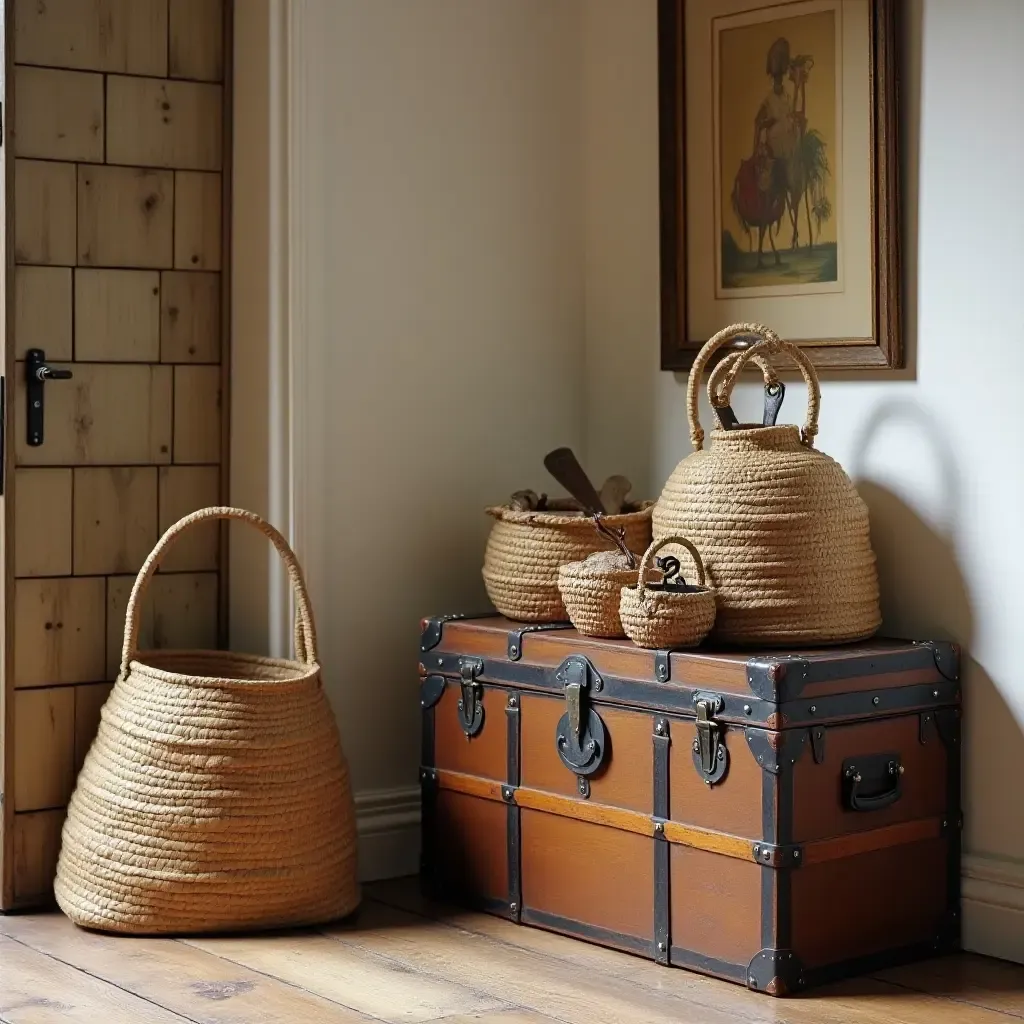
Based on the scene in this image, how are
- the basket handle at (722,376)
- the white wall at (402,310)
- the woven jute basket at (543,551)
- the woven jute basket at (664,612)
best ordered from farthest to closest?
the white wall at (402,310) → the woven jute basket at (543,551) → the basket handle at (722,376) → the woven jute basket at (664,612)

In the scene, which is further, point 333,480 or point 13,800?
point 333,480

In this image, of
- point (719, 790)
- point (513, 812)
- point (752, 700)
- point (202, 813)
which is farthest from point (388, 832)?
point (752, 700)

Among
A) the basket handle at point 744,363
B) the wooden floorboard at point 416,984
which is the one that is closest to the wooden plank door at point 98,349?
the wooden floorboard at point 416,984

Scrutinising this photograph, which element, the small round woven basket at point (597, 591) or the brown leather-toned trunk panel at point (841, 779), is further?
the small round woven basket at point (597, 591)

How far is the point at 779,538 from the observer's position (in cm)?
271

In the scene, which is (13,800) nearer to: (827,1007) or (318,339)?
(318,339)

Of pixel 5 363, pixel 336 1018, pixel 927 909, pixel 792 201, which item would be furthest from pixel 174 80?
pixel 927 909

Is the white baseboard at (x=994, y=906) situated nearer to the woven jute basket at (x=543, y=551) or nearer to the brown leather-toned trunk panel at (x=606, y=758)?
the brown leather-toned trunk panel at (x=606, y=758)

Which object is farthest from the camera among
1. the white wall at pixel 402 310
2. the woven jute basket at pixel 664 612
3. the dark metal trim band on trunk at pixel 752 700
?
the white wall at pixel 402 310

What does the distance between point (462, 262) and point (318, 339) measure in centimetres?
38

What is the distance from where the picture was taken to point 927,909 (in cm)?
275

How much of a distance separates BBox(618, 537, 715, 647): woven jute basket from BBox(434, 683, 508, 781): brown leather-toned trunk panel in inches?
14.6

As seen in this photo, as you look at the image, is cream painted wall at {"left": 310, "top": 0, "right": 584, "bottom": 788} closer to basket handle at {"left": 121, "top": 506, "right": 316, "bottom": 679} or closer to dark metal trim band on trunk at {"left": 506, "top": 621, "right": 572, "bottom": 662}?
basket handle at {"left": 121, "top": 506, "right": 316, "bottom": 679}

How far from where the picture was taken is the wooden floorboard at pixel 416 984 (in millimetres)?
2434
